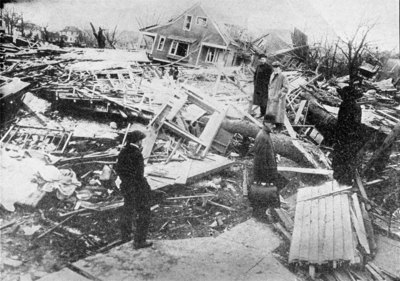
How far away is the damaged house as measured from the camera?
244 inches

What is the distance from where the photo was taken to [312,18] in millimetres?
7121

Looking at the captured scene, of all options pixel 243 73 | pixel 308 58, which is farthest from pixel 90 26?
pixel 308 58

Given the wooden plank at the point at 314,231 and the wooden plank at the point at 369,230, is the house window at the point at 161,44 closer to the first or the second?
the wooden plank at the point at 314,231

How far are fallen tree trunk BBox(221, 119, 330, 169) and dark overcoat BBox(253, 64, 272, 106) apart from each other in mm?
845

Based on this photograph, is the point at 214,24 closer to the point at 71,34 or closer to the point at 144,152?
the point at 71,34

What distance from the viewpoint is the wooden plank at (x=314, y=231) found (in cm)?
439

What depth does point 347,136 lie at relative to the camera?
18.9 ft

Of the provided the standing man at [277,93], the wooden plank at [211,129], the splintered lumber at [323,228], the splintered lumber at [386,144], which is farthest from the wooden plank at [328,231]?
the standing man at [277,93]

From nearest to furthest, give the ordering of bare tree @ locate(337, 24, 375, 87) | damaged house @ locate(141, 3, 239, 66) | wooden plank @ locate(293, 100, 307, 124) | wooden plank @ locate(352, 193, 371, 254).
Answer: wooden plank @ locate(352, 193, 371, 254) < damaged house @ locate(141, 3, 239, 66) < wooden plank @ locate(293, 100, 307, 124) < bare tree @ locate(337, 24, 375, 87)

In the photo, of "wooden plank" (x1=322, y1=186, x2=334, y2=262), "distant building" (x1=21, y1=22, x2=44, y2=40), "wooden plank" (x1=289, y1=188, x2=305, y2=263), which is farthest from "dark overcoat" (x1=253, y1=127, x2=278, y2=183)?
"distant building" (x1=21, y1=22, x2=44, y2=40)

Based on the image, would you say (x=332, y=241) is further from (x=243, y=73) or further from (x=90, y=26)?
(x=243, y=73)

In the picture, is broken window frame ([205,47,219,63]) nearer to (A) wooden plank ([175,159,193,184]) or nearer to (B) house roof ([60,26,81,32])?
(A) wooden plank ([175,159,193,184])

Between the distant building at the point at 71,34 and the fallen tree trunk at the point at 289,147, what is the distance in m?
3.36

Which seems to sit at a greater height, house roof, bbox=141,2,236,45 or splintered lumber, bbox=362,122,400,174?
house roof, bbox=141,2,236,45
